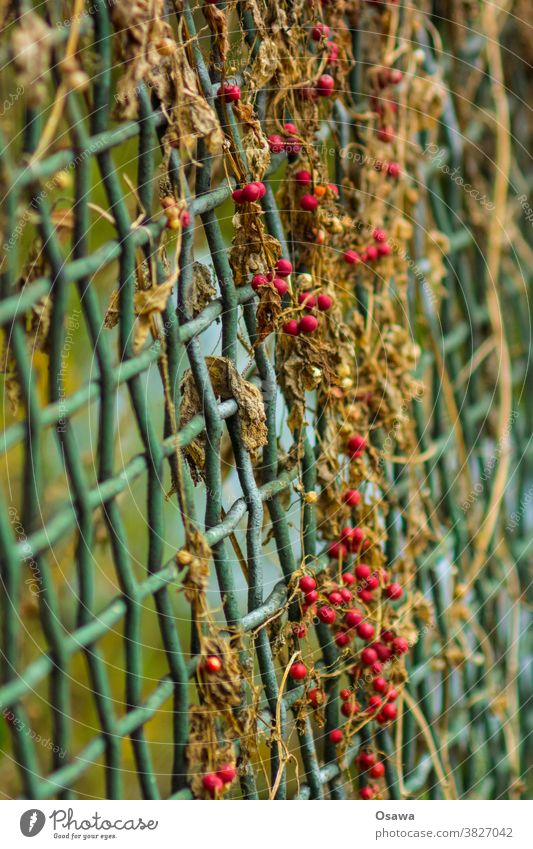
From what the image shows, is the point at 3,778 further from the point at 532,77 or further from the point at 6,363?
the point at 532,77

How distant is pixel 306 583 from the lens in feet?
1.87

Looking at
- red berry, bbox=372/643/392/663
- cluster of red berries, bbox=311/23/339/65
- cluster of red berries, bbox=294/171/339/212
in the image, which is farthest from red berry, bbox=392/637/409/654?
cluster of red berries, bbox=311/23/339/65

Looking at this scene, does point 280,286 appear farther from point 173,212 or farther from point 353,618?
point 353,618

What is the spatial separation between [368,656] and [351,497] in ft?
0.41

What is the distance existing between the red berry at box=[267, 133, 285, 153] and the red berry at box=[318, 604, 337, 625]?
0.33 m

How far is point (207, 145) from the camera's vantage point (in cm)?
48

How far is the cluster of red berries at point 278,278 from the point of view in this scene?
0.53 meters

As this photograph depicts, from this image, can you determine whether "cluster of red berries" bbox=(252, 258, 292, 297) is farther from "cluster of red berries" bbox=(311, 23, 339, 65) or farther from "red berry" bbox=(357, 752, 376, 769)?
"red berry" bbox=(357, 752, 376, 769)

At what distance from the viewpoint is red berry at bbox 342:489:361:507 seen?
2.09 feet

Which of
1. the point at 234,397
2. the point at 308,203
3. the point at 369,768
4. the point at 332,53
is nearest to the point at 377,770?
the point at 369,768

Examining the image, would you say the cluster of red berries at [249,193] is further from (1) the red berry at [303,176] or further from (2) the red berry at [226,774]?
(2) the red berry at [226,774]
